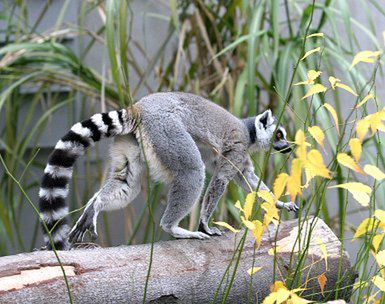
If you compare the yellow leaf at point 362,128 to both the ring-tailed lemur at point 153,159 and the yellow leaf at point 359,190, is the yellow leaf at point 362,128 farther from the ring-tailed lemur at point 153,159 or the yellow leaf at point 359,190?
the ring-tailed lemur at point 153,159

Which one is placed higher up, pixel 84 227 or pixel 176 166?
pixel 176 166

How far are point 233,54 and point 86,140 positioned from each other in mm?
1596

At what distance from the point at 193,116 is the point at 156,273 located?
733mm

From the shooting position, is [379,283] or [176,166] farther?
[176,166]

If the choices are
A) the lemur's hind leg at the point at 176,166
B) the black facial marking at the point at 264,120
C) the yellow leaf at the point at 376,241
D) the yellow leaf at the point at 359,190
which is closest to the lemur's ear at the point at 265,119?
the black facial marking at the point at 264,120

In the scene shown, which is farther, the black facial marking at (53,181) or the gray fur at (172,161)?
the gray fur at (172,161)

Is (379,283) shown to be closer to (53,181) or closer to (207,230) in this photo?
(207,230)

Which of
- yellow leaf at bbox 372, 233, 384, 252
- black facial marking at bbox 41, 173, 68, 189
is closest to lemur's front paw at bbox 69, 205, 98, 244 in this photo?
black facial marking at bbox 41, 173, 68, 189

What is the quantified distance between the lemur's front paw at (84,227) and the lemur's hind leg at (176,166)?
8.2 inches

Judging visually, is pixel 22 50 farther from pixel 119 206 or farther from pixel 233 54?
pixel 119 206

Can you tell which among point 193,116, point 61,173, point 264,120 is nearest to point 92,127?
point 61,173

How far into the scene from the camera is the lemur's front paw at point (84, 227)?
2.11 meters

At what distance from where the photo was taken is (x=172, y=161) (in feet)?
7.18

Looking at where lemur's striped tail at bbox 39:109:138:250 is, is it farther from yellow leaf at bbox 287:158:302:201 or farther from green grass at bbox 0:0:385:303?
yellow leaf at bbox 287:158:302:201
